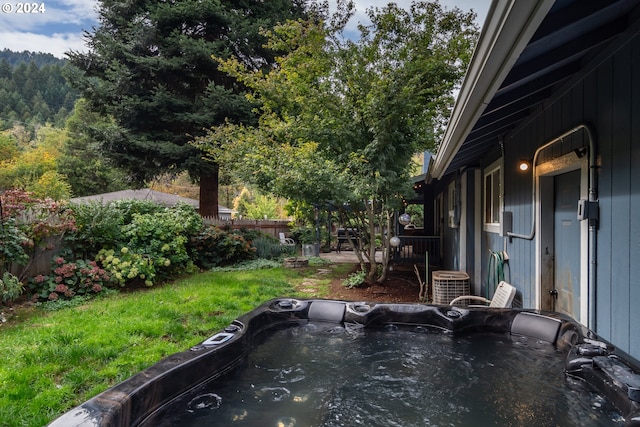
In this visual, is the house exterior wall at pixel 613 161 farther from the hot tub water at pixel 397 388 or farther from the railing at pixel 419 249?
the railing at pixel 419 249

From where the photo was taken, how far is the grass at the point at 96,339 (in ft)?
8.61

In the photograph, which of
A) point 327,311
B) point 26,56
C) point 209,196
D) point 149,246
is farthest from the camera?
point 26,56

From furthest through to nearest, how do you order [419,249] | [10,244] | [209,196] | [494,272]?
[209,196]
[419,249]
[494,272]
[10,244]

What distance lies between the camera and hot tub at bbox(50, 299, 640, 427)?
6.85 ft

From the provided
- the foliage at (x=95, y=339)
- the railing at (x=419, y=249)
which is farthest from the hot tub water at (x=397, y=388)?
the railing at (x=419, y=249)

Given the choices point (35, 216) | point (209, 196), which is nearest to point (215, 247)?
point (209, 196)

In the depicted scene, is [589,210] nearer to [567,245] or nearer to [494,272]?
[567,245]

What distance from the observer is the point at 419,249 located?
9805 mm

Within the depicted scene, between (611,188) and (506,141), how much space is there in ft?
8.41

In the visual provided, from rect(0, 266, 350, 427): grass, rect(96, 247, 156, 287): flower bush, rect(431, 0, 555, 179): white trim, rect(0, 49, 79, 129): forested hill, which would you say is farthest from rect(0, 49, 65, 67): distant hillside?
rect(431, 0, 555, 179): white trim

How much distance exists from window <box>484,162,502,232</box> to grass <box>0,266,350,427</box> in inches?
119

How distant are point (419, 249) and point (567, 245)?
686 cm

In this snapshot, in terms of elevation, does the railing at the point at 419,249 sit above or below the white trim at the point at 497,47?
below

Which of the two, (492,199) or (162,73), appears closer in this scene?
(492,199)
